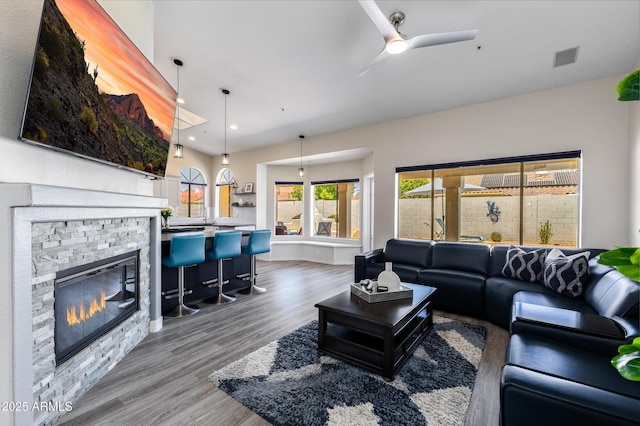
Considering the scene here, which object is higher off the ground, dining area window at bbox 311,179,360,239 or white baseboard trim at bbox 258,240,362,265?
dining area window at bbox 311,179,360,239

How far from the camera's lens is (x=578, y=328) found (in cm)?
174

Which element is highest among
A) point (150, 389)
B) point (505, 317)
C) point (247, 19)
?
point (247, 19)

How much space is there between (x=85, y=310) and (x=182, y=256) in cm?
123

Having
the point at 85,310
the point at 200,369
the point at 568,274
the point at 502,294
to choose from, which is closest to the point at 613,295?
the point at 568,274

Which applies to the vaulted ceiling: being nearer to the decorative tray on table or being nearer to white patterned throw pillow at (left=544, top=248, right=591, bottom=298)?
white patterned throw pillow at (left=544, top=248, right=591, bottom=298)

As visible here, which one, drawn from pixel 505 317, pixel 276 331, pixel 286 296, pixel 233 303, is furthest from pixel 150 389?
pixel 505 317

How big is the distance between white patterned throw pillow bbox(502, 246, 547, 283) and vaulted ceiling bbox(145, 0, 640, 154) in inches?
92.3

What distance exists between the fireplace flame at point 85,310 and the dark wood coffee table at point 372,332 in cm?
187

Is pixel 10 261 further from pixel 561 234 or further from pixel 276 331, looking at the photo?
pixel 561 234

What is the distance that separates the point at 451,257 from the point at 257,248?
3.05 metres

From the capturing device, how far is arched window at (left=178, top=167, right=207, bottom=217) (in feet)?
27.2

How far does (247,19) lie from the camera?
9.49 feet

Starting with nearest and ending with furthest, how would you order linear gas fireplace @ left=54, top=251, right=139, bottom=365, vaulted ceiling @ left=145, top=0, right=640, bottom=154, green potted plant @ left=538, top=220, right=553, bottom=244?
linear gas fireplace @ left=54, top=251, right=139, bottom=365 < vaulted ceiling @ left=145, top=0, right=640, bottom=154 < green potted plant @ left=538, top=220, right=553, bottom=244

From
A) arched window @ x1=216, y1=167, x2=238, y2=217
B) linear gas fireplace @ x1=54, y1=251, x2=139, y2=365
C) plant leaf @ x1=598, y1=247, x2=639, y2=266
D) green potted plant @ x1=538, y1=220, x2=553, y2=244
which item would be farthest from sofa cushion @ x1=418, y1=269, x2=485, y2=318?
arched window @ x1=216, y1=167, x2=238, y2=217
